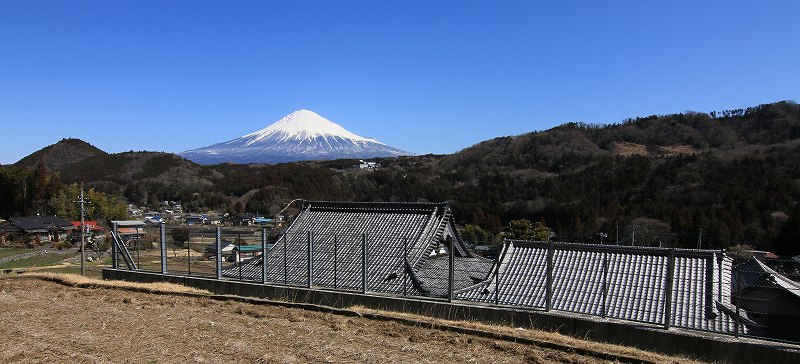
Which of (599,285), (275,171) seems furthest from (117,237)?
(275,171)

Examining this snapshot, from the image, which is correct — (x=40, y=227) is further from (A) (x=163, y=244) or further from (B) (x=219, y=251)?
(B) (x=219, y=251)

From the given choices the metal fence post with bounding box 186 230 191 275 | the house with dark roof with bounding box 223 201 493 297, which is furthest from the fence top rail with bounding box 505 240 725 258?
the metal fence post with bounding box 186 230 191 275

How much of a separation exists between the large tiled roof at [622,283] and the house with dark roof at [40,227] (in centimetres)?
5872

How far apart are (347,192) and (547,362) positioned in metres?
95.9

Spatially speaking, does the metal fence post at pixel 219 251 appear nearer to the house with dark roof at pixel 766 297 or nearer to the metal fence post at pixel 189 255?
the metal fence post at pixel 189 255

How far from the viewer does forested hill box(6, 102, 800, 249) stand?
5462cm

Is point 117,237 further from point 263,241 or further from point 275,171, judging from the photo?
point 275,171

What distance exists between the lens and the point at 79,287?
10828 mm

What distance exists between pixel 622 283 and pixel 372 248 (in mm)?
7505

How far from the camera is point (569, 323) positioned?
24.6ft

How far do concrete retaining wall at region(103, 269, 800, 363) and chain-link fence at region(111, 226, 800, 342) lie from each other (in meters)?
0.39

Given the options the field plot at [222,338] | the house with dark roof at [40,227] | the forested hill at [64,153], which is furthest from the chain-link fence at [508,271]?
the forested hill at [64,153]

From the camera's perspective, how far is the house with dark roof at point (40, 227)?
196ft

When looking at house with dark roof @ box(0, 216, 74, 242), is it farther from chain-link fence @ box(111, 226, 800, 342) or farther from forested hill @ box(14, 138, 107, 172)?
forested hill @ box(14, 138, 107, 172)
